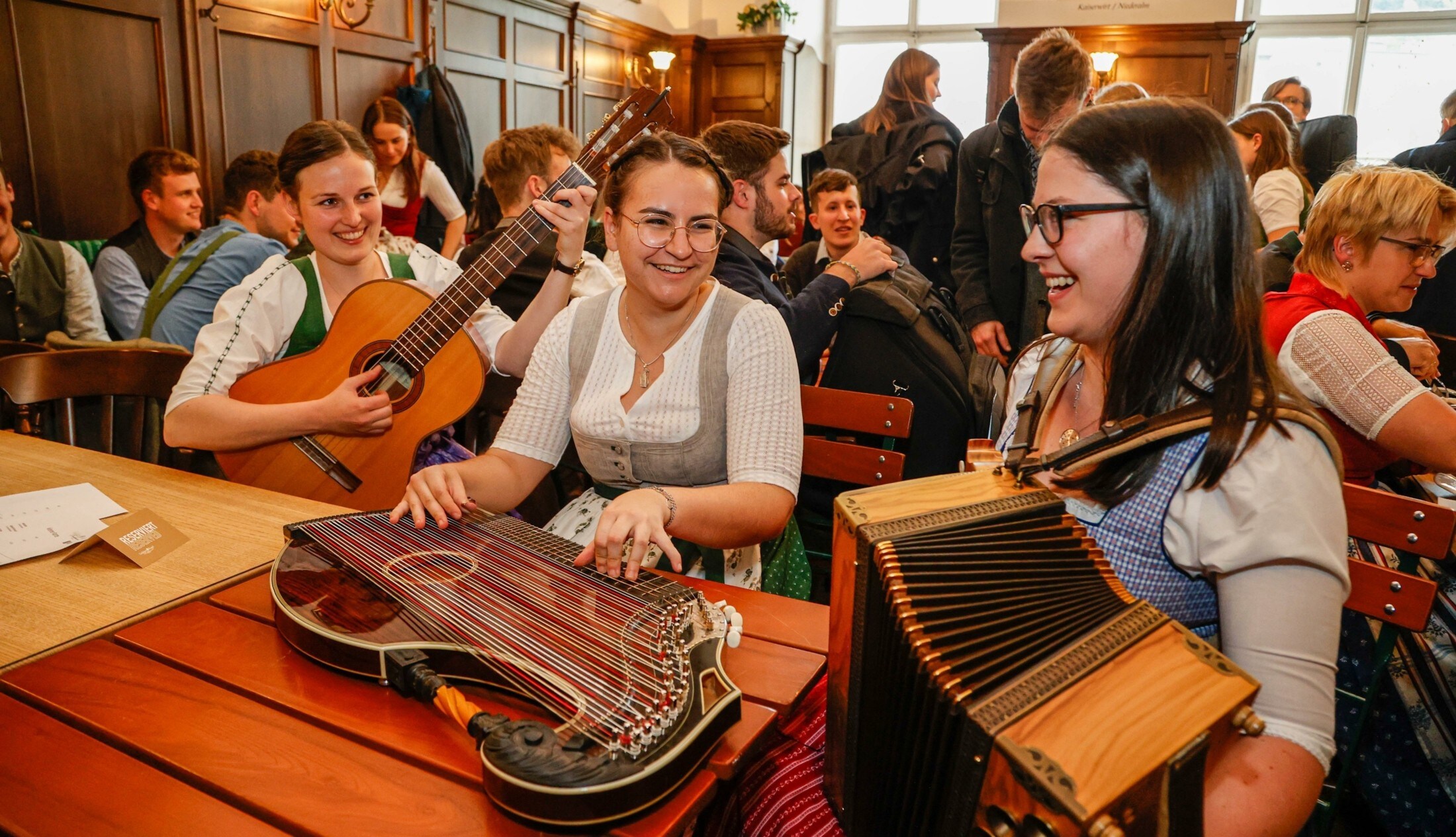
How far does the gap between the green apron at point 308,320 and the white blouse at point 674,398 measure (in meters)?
0.75

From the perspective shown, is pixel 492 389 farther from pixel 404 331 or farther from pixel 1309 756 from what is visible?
pixel 1309 756

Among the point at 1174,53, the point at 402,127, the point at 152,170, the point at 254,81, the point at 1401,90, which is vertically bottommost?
the point at 152,170

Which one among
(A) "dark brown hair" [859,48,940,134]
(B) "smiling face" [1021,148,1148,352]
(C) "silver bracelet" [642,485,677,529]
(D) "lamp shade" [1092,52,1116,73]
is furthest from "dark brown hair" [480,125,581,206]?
(D) "lamp shade" [1092,52,1116,73]

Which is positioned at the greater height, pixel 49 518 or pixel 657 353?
pixel 657 353

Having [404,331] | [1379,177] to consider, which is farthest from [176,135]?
[1379,177]

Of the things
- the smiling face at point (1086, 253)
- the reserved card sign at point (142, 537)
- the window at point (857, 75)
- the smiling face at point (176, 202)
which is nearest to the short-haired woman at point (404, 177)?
the smiling face at point (176, 202)

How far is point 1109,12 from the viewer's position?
29.6 ft

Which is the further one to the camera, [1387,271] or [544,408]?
[1387,271]

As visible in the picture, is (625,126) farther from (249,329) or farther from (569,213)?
(249,329)

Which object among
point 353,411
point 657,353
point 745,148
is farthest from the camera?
point 745,148

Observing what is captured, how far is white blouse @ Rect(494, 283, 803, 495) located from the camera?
1.73 meters

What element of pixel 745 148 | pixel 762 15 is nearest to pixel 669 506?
pixel 745 148

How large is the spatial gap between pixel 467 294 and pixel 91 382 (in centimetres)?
97

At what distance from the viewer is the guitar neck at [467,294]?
223cm
